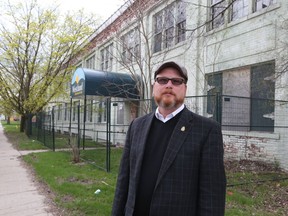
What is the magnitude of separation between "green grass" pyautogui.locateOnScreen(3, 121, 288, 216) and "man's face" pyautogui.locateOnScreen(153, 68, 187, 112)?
11.2 ft

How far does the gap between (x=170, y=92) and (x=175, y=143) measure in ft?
1.19

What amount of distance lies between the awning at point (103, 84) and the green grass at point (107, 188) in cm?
452

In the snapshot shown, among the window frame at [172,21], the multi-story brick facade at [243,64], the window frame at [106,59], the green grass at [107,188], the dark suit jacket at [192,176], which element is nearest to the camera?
the dark suit jacket at [192,176]

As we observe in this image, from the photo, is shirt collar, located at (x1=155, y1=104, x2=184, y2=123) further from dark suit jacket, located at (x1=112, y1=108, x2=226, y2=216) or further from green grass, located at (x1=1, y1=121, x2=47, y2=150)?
green grass, located at (x1=1, y1=121, x2=47, y2=150)

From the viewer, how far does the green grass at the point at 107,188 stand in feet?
17.1

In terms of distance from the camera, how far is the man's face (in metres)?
2.12

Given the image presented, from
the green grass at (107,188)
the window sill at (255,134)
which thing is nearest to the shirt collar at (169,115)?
the green grass at (107,188)

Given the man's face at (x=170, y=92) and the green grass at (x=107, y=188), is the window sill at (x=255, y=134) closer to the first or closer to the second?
the green grass at (x=107, y=188)

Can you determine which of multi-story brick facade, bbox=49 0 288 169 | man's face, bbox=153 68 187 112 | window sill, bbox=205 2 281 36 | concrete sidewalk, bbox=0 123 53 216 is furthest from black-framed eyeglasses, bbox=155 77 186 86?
window sill, bbox=205 2 281 36

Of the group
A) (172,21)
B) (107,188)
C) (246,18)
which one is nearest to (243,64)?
(246,18)

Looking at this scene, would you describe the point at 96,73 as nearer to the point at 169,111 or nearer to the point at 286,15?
the point at 286,15

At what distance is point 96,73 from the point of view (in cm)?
1402

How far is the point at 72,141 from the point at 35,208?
5012 millimetres

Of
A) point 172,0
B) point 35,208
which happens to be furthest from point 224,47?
point 35,208
